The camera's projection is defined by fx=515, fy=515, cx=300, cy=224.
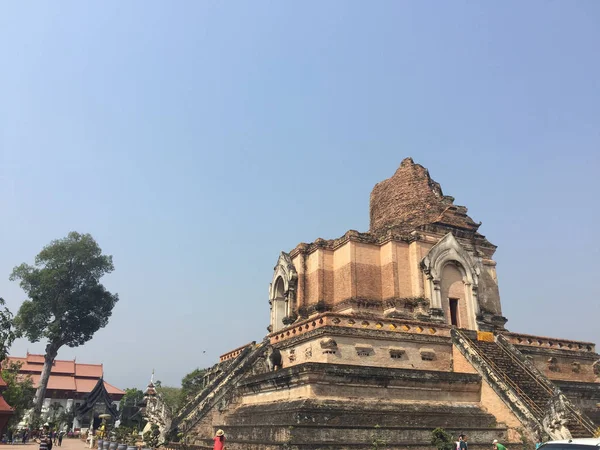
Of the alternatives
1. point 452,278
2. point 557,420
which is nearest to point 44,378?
point 452,278

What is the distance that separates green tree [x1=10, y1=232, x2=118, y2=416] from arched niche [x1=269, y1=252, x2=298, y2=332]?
2000 cm

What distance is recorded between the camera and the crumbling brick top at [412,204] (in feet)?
84.7

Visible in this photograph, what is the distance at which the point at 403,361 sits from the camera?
59.8ft

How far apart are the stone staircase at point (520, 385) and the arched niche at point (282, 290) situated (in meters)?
8.74

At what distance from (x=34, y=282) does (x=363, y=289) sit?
28.4m

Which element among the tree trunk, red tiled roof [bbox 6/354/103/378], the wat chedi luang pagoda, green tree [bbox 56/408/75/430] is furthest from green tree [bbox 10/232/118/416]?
red tiled roof [bbox 6/354/103/378]

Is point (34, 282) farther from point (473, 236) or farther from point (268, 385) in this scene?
point (473, 236)

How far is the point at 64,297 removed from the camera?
4016 centimetres

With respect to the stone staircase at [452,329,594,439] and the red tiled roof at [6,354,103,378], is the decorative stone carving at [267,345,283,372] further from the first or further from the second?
the red tiled roof at [6,354,103,378]

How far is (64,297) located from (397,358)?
31.0 metres

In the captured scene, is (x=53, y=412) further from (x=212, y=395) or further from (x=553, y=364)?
(x=553, y=364)

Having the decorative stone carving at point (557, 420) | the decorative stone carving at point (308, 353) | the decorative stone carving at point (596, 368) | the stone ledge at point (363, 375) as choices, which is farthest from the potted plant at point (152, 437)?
the decorative stone carving at point (596, 368)

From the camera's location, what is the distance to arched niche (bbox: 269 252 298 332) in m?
25.6

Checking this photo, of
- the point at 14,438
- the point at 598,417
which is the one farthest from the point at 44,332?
the point at 598,417
